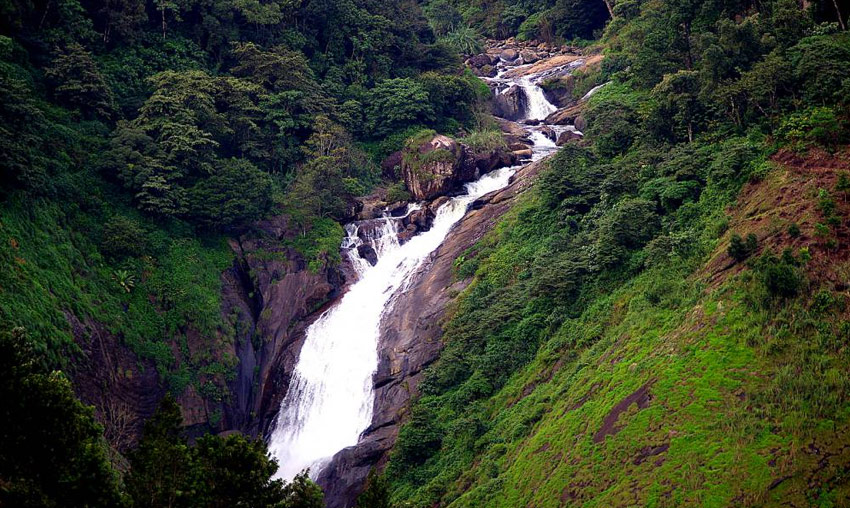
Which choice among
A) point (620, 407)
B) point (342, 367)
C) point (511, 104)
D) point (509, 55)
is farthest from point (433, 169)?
point (509, 55)

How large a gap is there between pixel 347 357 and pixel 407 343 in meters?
3.85

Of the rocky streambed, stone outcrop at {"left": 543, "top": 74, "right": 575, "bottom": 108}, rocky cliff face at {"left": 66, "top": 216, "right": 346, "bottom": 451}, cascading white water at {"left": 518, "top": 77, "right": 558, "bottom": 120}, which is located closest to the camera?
rocky cliff face at {"left": 66, "top": 216, "right": 346, "bottom": 451}

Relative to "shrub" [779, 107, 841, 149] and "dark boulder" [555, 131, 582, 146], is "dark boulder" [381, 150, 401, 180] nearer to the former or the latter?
"dark boulder" [555, 131, 582, 146]

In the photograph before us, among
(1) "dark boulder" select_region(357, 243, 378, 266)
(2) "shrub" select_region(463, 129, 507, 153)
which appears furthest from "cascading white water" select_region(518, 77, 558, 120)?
(1) "dark boulder" select_region(357, 243, 378, 266)

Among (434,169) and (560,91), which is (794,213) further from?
(560,91)

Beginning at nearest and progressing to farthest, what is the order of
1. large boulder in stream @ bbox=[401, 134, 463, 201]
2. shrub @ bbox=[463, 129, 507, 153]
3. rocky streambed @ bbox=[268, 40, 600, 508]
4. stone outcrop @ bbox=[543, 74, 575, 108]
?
rocky streambed @ bbox=[268, 40, 600, 508], large boulder in stream @ bbox=[401, 134, 463, 201], shrub @ bbox=[463, 129, 507, 153], stone outcrop @ bbox=[543, 74, 575, 108]

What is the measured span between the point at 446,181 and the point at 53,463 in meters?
35.8

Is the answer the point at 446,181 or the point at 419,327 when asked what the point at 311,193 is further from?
the point at 419,327

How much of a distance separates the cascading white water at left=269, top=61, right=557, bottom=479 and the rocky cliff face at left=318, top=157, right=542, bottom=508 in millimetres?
990

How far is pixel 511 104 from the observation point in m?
63.6

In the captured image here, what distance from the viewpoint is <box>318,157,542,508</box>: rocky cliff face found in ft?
101

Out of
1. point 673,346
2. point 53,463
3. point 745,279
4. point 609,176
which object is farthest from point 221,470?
point 609,176

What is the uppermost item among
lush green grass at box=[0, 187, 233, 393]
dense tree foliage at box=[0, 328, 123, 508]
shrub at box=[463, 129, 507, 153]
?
lush green grass at box=[0, 187, 233, 393]

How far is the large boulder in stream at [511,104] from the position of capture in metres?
63.4
